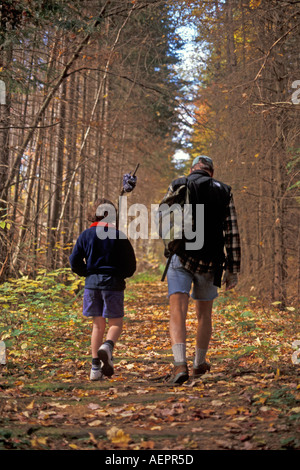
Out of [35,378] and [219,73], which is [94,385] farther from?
[219,73]

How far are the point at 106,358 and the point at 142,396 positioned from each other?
820mm

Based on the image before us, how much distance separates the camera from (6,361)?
6848mm

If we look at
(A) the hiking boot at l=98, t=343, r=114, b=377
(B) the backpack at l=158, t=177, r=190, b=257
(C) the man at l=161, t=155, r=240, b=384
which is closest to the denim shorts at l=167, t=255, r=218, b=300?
(C) the man at l=161, t=155, r=240, b=384

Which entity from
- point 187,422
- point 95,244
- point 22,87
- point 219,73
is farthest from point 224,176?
point 187,422

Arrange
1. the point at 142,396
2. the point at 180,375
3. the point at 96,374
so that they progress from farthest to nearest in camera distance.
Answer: the point at 96,374 < the point at 180,375 < the point at 142,396

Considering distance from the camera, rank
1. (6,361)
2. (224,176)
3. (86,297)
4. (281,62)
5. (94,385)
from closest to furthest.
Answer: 1. (94,385)
2. (86,297)
3. (6,361)
4. (281,62)
5. (224,176)

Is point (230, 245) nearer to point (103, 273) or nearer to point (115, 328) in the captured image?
point (103, 273)

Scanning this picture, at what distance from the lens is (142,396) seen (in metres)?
5.15

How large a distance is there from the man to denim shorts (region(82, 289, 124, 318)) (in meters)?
0.87

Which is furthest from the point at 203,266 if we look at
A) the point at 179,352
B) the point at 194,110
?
the point at 194,110

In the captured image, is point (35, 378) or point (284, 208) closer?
point (35, 378)

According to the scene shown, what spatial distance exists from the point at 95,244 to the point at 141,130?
1888 centimetres

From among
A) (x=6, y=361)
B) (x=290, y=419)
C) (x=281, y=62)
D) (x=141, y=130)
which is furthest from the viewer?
(x=141, y=130)

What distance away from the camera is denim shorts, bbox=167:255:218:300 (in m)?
5.51
